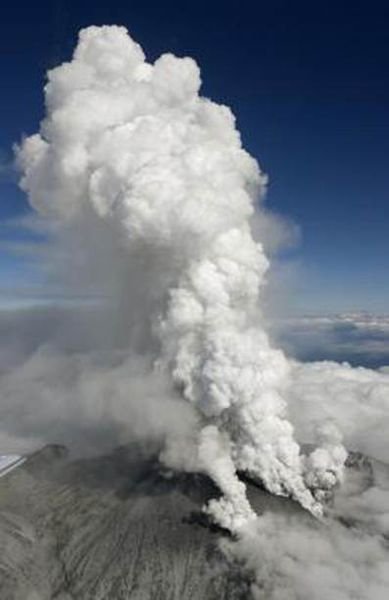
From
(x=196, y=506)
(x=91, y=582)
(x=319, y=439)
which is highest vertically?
(x=319, y=439)

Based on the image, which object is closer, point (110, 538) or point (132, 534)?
point (132, 534)

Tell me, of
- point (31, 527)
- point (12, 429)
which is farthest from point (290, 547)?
point (12, 429)

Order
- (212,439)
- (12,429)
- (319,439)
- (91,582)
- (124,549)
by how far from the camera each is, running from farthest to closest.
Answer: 1. (12,429)
2. (319,439)
3. (212,439)
4. (124,549)
5. (91,582)

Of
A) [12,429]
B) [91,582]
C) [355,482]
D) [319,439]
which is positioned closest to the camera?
[91,582]

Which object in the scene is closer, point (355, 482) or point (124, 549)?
point (124, 549)

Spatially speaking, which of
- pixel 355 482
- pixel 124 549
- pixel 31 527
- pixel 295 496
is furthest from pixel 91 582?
pixel 355 482

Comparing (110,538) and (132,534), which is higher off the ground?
(132,534)

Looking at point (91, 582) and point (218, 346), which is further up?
point (218, 346)

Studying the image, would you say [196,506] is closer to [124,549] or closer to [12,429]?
[124,549]
